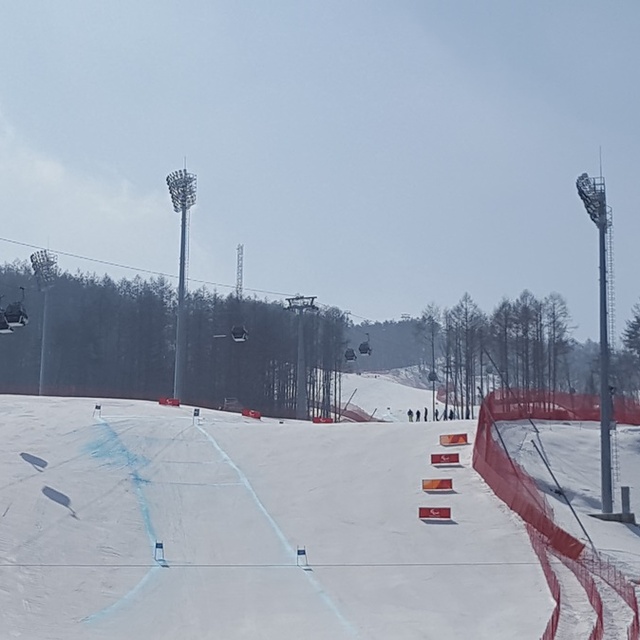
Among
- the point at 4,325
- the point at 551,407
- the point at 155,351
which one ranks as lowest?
the point at 551,407

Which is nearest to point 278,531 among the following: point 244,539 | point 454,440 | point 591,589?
point 244,539

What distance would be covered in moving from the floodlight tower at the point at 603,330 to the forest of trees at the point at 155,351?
63.9 meters

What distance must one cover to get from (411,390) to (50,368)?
57.6m

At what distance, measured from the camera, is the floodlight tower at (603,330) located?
2695 centimetres

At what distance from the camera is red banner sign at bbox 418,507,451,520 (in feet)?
80.5

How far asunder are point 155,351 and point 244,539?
82912 mm

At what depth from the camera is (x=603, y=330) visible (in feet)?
89.9

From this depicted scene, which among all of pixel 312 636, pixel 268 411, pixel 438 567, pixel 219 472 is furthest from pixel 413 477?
pixel 268 411

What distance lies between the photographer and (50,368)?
9856cm

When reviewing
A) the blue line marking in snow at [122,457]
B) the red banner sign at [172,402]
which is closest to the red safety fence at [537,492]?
the blue line marking in snow at [122,457]

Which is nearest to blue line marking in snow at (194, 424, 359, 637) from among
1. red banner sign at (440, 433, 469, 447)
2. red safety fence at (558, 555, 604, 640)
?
red safety fence at (558, 555, 604, 640)

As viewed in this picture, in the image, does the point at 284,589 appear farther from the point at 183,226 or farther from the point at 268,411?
the point at 268,411

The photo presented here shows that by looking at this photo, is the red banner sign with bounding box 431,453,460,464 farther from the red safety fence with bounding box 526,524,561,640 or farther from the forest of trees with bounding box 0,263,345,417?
the forest of trees with bounding box 0,263,345,417

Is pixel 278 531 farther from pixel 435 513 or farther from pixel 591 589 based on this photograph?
pixel 591 589
